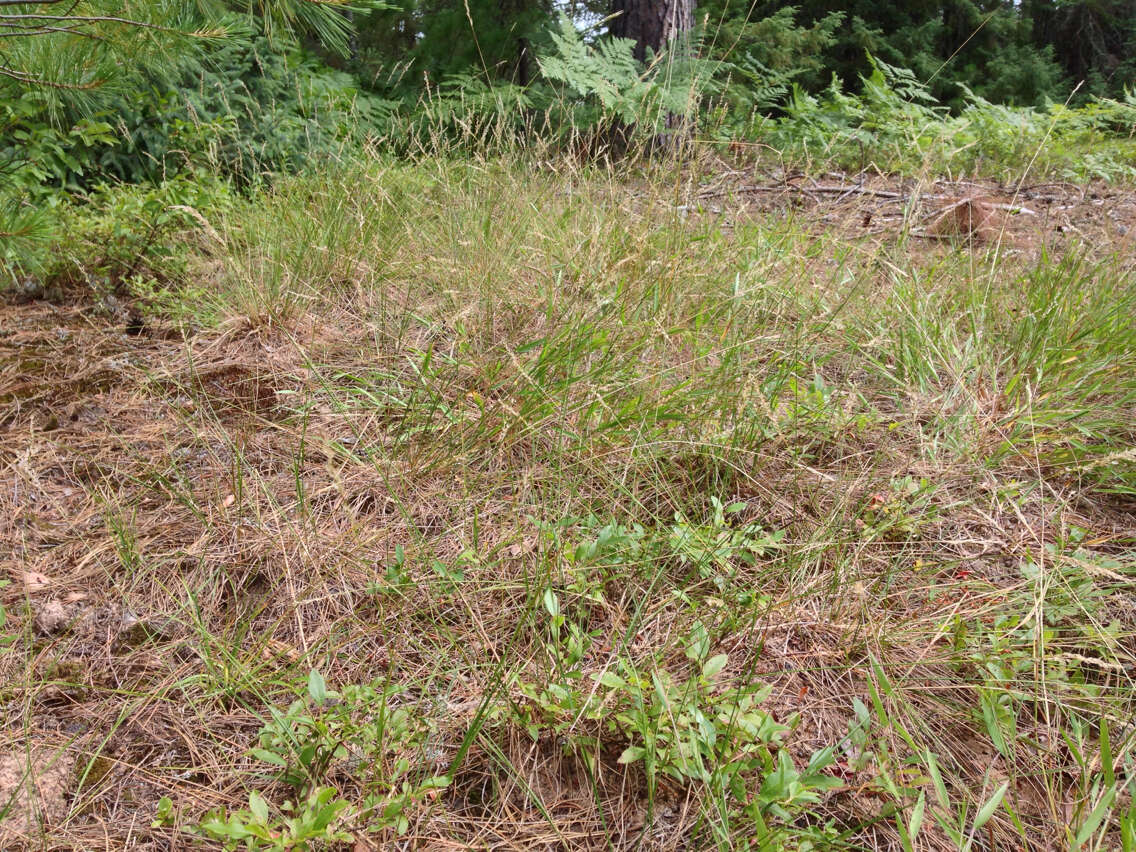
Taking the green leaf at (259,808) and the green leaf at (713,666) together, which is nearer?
the green leaf at (259,808)

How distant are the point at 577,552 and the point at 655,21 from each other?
4.73 m

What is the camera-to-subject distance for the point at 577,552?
59.8 inches

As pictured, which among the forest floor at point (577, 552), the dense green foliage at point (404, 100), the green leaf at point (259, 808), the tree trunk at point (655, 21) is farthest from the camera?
the tree trunk at point (655, 21)

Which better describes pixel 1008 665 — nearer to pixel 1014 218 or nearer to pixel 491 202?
pixel 491 202

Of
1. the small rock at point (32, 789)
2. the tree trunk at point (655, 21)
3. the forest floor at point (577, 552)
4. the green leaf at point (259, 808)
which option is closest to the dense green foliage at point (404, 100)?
the tree trunk at point (655, 21)

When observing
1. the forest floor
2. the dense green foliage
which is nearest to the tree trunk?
the dense green foliage

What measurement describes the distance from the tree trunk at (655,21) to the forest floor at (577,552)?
9.16ft

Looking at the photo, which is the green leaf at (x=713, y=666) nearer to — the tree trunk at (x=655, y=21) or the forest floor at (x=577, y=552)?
the forest floor at (x=577, y=552)

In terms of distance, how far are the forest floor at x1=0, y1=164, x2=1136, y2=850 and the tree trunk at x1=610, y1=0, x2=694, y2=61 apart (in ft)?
9.16

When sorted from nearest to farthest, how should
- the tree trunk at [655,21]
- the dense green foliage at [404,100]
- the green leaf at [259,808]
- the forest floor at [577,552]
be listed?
the green leaf at [259,808] < the forest floor at [577,552] < the dense green foliage at [404,100] < the tree trunk at [655,21]

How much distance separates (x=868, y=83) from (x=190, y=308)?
5015 mm

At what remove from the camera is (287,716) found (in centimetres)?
120

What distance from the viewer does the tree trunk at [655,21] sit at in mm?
4938

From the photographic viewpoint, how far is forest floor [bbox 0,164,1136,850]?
3.88ft
